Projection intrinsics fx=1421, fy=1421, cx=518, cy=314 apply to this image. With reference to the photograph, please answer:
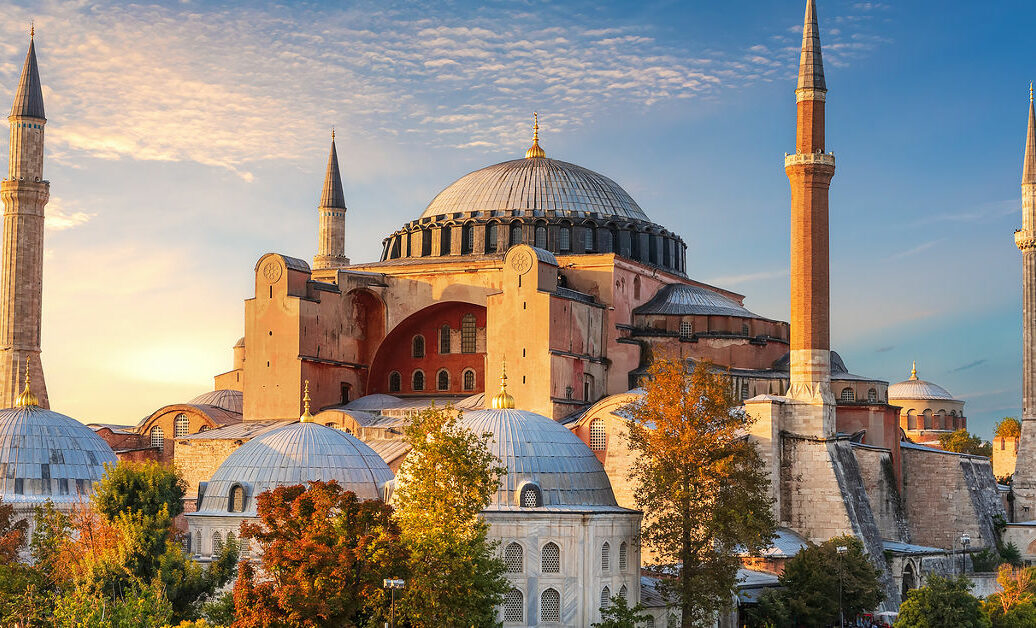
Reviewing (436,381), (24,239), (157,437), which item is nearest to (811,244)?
(436,381)

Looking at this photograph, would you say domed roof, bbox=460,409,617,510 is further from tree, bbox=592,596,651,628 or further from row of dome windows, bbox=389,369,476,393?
row of dome windows, bbox=389,369,476,393

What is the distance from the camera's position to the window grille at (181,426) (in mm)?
37500

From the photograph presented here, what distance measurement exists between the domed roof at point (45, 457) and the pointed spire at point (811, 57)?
18031mm

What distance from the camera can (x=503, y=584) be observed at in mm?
21922

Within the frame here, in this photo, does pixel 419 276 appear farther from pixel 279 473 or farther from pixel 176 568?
pixel 176 568

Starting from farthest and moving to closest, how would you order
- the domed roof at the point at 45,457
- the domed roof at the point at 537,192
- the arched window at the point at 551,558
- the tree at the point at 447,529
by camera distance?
the domed roof at the point at 537,192
the domed roof at the point at 45,457
the arched window at the point at 551,558
the tree at the point at 447,529

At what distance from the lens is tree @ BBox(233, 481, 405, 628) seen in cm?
1991

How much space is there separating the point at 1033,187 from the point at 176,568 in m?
30.9

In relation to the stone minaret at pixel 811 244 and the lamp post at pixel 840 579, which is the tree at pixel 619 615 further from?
the stone minaret at pixel 811 244

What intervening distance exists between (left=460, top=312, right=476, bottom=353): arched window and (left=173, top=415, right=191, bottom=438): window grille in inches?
295

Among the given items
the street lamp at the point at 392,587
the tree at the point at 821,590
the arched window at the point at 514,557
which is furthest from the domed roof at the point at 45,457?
the tree at the point at 821,590

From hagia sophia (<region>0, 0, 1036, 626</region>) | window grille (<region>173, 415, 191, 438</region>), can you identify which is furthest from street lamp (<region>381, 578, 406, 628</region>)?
window grille (<region>173, 415, 191, 438</region>)

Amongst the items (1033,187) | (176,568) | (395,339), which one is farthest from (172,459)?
(1033,187)

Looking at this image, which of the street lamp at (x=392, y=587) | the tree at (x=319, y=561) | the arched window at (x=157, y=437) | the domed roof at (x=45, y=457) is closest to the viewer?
the street lamp at (x=392, y=587)
